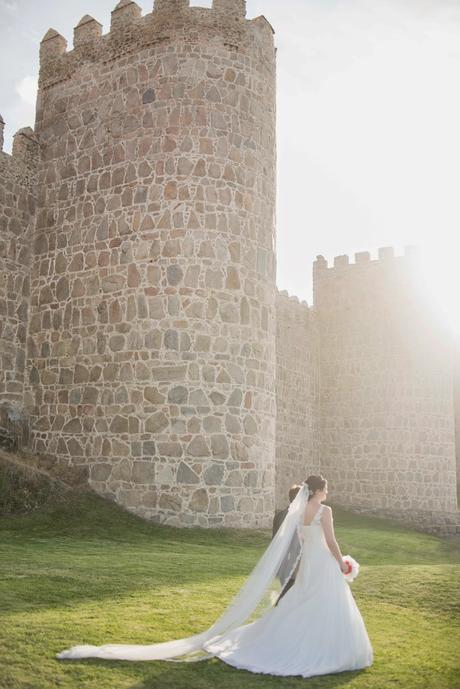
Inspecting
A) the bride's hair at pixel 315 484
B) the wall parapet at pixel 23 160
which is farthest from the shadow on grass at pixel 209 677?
the wall parapet at pixel 23 160

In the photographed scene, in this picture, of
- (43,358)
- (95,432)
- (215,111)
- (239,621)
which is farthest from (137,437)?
(239,621)

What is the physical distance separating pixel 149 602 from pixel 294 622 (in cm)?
172

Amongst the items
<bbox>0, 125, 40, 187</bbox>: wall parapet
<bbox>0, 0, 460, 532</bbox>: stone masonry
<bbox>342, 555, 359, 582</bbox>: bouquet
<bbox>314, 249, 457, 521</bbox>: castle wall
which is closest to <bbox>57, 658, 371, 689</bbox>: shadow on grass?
<bbox>342, 555, 359, 582</bbox>: bouquet

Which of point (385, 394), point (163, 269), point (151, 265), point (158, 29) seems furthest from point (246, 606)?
point (385, 394)

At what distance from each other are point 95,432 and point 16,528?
2762 millimetres

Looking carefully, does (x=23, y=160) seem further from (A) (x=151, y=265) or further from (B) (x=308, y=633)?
(B) (x=308, y=633)

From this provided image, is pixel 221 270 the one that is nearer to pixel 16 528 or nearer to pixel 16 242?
pixel 16 242

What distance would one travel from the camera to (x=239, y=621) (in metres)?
5.80

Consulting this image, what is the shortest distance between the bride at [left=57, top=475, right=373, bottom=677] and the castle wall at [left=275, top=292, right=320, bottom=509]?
50.4ft

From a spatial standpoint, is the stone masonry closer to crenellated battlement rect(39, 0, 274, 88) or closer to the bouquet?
crenellated battlement rect(39, 0, 274, 88)

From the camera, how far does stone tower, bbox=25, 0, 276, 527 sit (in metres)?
13.0

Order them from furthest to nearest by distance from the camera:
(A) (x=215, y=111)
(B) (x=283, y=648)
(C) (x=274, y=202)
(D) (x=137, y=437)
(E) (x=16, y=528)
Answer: (C) (x=274, y=202)
(A) (x=215, y=111)
(D) (x=137, y=437)
(E) (x=16, y=528)
(B) (x=283, y=648)

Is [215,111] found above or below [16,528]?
above

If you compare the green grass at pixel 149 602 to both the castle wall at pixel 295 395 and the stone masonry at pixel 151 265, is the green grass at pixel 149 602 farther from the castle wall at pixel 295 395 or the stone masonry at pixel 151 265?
the castle wall at pixel 295 395
